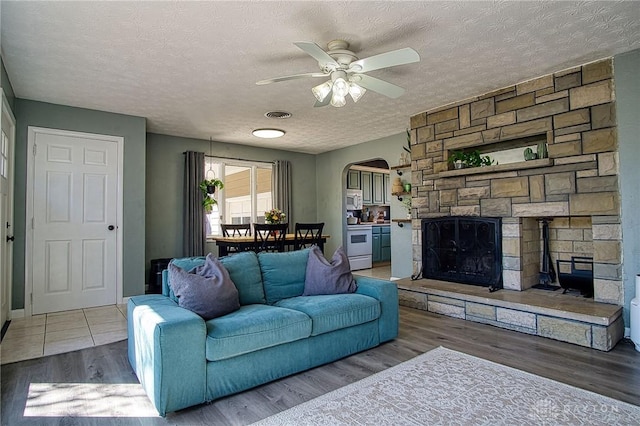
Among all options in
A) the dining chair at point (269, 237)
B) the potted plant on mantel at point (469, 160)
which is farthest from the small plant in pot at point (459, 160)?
the dining chair at point (269, 237)

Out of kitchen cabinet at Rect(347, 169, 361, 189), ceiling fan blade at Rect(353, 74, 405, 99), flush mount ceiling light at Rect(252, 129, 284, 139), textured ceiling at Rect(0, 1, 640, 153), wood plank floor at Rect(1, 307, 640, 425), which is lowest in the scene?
wood plank floor at Rect(1, 307, 640, 425)

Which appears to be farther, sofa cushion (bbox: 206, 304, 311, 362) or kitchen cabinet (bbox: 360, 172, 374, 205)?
kitchen cabinet (bbox: 360, 172, 374, 205)

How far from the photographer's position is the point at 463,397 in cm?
221

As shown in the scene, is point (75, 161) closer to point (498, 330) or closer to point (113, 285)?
point (113, 285)

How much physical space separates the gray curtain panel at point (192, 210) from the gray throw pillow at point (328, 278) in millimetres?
3288

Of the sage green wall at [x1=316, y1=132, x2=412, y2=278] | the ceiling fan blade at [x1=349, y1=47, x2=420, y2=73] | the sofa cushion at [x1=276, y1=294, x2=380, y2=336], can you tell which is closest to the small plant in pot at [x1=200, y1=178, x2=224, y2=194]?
the sage green wall at [x1=316, y1=132, x2=412, y2=278]

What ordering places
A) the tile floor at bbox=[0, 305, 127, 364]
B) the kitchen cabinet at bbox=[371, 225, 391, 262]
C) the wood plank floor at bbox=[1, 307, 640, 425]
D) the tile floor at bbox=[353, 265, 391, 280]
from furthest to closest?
the kitchen cabinet at bbox=[371, 225, 391, 262], the tile floor at bbox=[353, 265, 391, 280], the tile floor at bbox=[0, 305, 127, 364], the wood plank floor at bbox=[1, 307, 640, 425]

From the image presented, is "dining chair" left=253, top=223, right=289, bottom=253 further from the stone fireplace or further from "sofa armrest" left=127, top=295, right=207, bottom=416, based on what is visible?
"sofa armrest" left=127, top=295, right=207, bottom=416

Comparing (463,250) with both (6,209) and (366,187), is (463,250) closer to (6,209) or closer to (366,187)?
(366,187)

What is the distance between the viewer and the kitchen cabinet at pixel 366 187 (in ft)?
28.5

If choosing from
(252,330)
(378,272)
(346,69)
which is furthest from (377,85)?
(378,272)

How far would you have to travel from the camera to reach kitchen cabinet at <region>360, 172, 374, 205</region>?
870 centimetres

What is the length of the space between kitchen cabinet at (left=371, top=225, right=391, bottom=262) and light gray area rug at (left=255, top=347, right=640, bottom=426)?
5.80 metres

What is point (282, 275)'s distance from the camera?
3230mm
